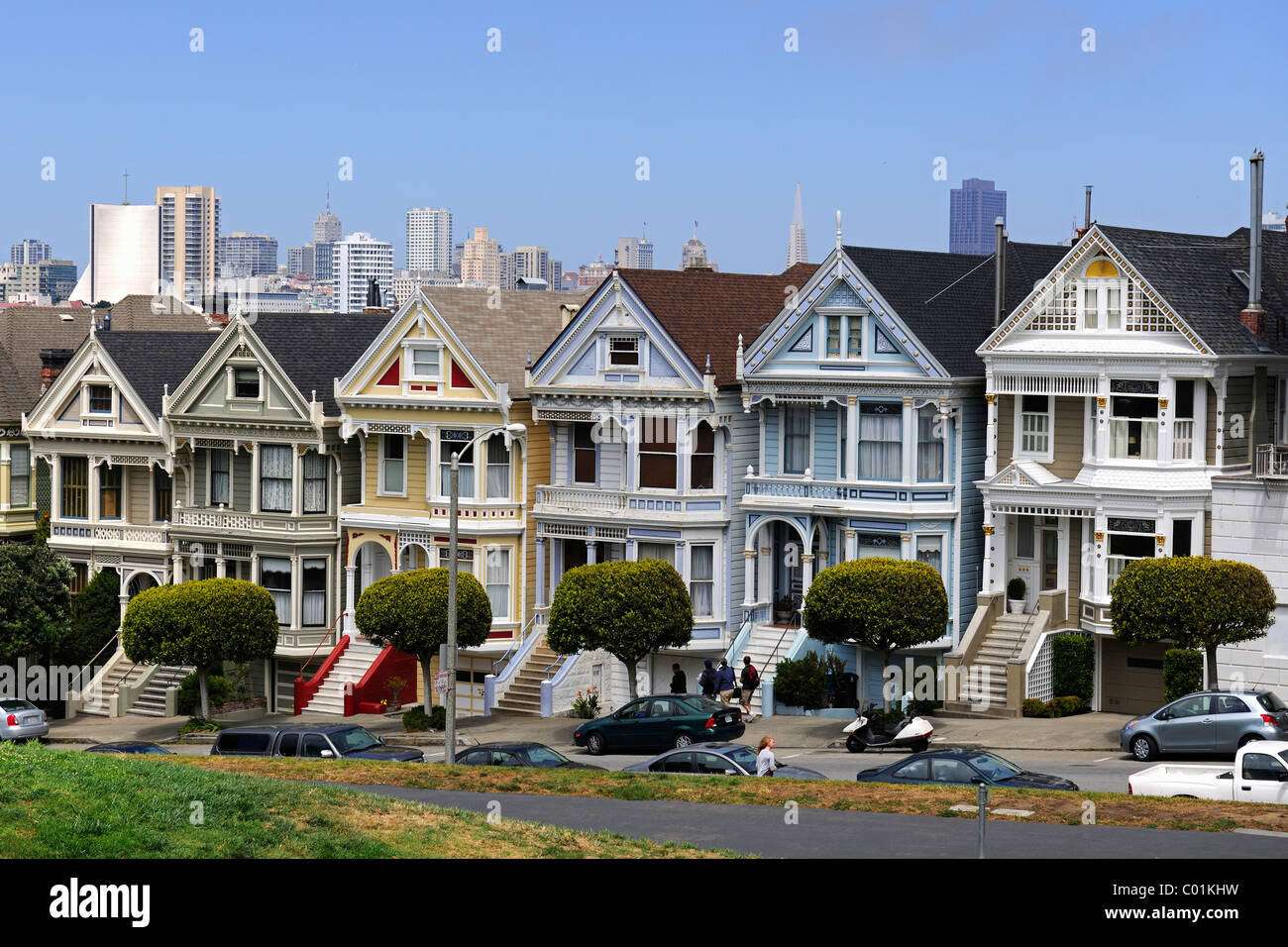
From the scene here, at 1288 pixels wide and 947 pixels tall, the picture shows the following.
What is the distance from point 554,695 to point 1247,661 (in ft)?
58.0

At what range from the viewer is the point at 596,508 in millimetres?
54094

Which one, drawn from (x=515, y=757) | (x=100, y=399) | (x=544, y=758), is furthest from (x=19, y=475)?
(x=544, y=758)

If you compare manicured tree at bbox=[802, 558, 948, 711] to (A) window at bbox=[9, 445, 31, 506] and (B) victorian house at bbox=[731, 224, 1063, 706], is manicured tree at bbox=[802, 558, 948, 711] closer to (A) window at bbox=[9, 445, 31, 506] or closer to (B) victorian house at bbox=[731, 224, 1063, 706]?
(B) victorian house at bbox=[731, 224, 1063, 706]

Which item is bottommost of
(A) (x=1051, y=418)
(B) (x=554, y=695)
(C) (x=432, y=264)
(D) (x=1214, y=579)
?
(B) (x=554, y=695)

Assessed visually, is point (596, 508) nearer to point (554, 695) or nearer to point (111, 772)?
point (554, 695)

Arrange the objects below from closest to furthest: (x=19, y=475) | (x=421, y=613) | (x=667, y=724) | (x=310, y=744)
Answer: (x=310, y=744) → (x=667, y=724) → (x=421, y=613) → (x=19, y=475)

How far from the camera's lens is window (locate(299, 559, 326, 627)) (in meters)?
58.6

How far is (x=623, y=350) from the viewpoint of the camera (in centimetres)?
5353

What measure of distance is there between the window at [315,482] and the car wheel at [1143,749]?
26858mm

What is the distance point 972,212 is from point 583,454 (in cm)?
4148

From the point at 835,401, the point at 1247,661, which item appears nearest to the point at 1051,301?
the point at 835,401

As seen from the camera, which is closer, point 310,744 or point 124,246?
point 310,744

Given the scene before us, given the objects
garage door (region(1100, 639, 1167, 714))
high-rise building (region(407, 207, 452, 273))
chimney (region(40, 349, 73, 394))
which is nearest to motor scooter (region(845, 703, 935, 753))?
garage door (region(1100, 639, 1167, 714))

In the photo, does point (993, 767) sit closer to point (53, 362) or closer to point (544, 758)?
point (544, 758)
